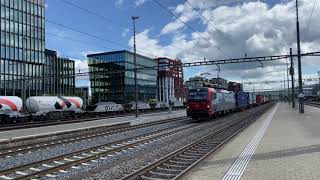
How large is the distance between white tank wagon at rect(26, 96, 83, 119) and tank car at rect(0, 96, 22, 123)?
10.3ft

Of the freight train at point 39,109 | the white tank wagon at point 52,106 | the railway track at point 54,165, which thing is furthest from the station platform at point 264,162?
the white tank wagon at point 52,106

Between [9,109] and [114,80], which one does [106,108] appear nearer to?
[9,109]

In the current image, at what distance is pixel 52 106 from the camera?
5100cm

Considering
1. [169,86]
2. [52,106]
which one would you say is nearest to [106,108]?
[52,106]

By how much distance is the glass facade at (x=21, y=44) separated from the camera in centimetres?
9081

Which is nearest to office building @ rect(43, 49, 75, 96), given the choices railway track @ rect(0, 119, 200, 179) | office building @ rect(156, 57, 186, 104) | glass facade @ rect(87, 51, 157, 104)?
glass facade @ rect(87, 51, 157, 104)

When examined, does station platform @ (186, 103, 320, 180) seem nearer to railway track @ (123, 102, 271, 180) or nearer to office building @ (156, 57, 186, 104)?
railway track @ (123, 102, 271, 180)

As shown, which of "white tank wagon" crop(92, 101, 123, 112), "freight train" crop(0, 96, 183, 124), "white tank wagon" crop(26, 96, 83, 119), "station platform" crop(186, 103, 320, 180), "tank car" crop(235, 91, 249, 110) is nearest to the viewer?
"station platform" crop(186, 103, 320, 180)

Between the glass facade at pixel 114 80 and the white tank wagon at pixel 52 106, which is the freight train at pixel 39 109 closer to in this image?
the white tank wagon at pixel 52 106

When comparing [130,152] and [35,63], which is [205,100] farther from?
[35,63]

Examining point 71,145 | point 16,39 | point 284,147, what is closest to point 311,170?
point 284,147

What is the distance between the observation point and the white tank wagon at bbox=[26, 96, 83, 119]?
1938 inches

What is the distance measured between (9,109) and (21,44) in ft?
179

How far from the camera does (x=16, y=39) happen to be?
94.2 metres
